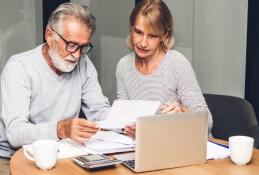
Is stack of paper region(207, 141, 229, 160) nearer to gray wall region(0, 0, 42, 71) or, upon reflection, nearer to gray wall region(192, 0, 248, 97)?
gray wall region(192, 0, 248, 97)

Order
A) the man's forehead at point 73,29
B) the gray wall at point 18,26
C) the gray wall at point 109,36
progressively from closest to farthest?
the man's forehead at point 73,29
the gray wall at point 18,26
the gray wall at point 109,36

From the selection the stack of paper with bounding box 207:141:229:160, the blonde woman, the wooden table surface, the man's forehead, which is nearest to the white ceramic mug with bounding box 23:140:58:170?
the wooden table surface

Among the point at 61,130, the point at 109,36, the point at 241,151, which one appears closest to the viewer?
the point at 241,151

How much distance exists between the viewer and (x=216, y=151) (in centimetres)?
197

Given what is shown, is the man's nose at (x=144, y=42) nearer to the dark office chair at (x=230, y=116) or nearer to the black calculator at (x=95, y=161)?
the dark office chair at (x=230, y=116)

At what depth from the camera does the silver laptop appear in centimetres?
167

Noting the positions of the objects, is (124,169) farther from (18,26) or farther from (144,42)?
(18,26)

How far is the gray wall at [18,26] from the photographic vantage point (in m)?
3.91

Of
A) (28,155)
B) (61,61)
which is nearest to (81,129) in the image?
(28,155)

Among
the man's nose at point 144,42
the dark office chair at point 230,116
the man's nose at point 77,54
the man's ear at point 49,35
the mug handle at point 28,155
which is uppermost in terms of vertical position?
the man's ear at point 49,35

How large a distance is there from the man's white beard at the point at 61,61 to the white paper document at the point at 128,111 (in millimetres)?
505

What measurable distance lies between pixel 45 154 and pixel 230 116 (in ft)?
4.28

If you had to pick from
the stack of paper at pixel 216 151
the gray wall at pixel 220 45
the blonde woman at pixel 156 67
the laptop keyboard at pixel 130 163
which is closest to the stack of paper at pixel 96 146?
the laptop keyboard at pixel 130 163

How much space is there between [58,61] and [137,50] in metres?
0.54
